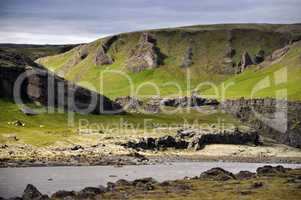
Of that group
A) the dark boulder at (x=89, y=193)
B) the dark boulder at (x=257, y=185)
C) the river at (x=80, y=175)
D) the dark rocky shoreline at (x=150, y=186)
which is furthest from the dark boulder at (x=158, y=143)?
the dark boulder at (x=89, y=193)

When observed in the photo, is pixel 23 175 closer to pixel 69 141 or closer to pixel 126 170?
pixel 126 170

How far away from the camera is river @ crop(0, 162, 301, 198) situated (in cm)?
11189

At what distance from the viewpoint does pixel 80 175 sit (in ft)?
432

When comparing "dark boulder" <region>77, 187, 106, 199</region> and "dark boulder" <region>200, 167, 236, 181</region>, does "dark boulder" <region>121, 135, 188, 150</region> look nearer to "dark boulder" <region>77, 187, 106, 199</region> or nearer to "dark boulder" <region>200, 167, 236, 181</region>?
"dark boulder" <region>200, 167, 236, 181</region>

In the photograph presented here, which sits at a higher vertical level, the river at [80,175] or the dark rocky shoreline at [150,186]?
the dark rocky shoreline at [150,186]

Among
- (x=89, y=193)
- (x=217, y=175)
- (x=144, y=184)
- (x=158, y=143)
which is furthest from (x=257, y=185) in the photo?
(x=158, y=143)

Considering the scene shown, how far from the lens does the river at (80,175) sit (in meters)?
112

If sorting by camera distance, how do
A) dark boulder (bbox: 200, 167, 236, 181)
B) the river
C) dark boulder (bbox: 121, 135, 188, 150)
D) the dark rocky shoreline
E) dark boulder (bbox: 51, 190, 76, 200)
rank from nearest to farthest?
dark boulder (bbox: 51, 190, 76, 200), the dark rocky shoreline, the river, dark boulder (bbox: 200, 167, 236, 181), dark boulder (bbox: 121, 135, 188, 150)

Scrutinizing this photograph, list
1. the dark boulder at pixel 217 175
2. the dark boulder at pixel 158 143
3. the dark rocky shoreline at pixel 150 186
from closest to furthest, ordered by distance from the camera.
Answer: the dark rocky shoreline at pixel 150 186 < the dark boulder at pixel 217 175 < the dark boulder at pixel 158 143

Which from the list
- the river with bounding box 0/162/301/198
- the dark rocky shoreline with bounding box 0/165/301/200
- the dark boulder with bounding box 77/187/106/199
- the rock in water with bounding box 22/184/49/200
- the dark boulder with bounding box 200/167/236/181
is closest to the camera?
the rock in water with bounding box 22/184/49/200

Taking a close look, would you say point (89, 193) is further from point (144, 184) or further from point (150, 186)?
point (144, 184)

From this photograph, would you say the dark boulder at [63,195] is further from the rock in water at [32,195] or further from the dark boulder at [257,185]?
the dark boulder at [257,185]

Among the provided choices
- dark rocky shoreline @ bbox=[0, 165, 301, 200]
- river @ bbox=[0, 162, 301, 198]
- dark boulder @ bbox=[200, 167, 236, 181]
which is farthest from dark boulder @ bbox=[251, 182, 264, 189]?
river @ bbox=[0, 162, 301, 198]

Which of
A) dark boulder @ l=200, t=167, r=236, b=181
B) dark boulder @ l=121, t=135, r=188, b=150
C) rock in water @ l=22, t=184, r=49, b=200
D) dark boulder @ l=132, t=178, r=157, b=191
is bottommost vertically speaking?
dark boulder @ l=121, t=135, r=188, b=150
